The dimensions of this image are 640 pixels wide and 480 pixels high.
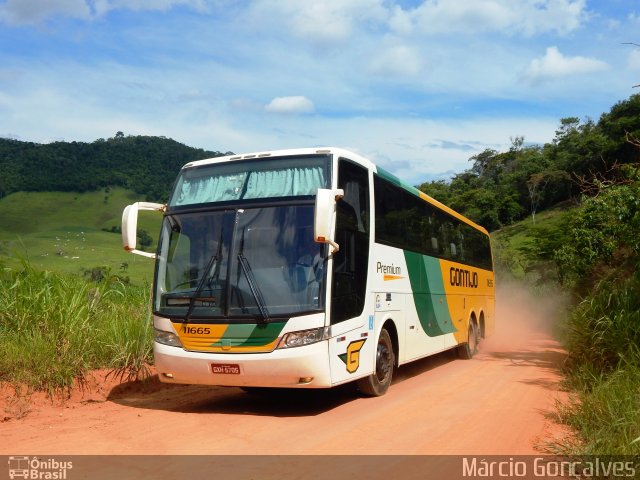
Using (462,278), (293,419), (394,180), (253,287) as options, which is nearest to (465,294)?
(462,278)

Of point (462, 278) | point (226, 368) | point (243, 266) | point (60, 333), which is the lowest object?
point (226, 368)

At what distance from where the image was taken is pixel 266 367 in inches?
314

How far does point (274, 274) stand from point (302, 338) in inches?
33.3

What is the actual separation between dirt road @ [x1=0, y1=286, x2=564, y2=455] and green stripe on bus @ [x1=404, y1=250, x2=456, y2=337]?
122 centimetres

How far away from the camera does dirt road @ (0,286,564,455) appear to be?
658 centimetres

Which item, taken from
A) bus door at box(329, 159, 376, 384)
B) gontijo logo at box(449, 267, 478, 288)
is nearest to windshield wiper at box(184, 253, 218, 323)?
bus door at box(329, 159, 376, 384)

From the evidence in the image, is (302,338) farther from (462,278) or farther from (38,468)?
(462,278)

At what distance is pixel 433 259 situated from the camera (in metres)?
13.3

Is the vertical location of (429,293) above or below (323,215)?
below

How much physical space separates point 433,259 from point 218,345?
20.6ft

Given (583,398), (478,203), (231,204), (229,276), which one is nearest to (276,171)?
(231,204)

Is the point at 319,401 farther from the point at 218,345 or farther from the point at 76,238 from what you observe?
the point at 76,238

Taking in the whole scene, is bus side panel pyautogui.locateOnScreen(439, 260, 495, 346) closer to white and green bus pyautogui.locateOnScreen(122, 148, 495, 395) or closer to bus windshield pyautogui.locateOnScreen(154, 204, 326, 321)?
white and green bus pyautogui.locateOnScreen(122, 148, 495, 395)

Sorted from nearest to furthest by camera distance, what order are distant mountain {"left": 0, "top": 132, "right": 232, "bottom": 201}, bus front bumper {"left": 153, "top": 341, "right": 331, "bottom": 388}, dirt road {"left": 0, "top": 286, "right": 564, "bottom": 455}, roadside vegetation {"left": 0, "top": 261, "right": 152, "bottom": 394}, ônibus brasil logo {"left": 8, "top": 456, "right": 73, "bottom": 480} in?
ônibus brasil logo {"left": 8, "top": 456, "right": 73, "bottom": 480}
dirt road {"left": 0, "top": 286, "right": 564, "bottom": 455}
bus front bumper {"left": 153, "top": 341, "right": 331, "bottom": 388}
roadside vegetation {"left": 0, "top": 261, "right": 152, "bottom": 394}
distant mountain {"left": 0, "top": 132, "right": 232, "bottom": 201}
